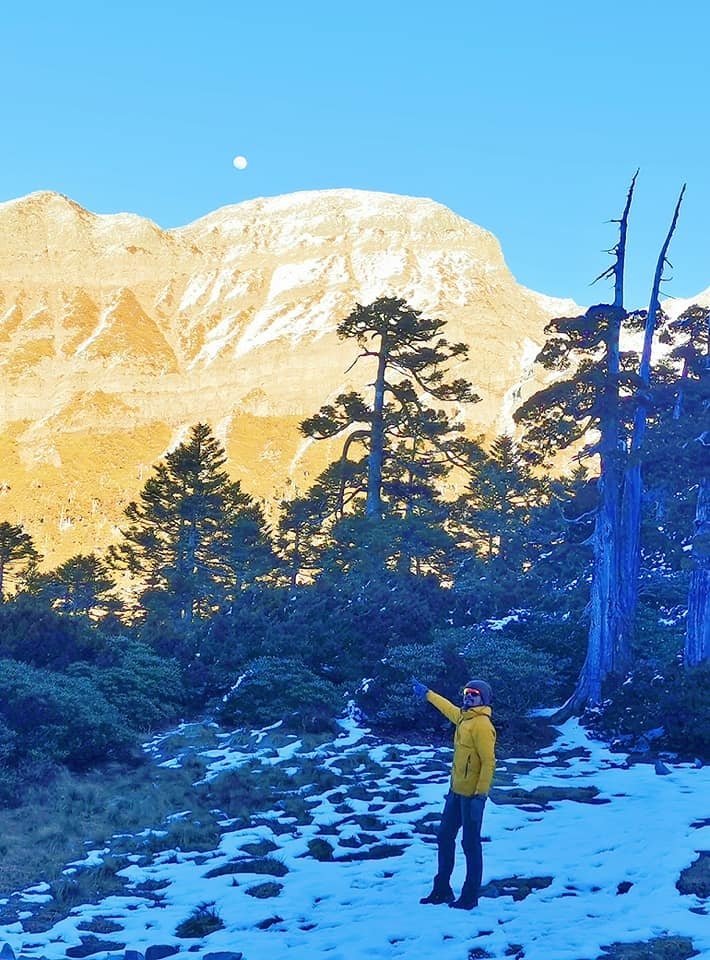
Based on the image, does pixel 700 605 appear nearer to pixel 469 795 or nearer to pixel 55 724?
pixel 469 795

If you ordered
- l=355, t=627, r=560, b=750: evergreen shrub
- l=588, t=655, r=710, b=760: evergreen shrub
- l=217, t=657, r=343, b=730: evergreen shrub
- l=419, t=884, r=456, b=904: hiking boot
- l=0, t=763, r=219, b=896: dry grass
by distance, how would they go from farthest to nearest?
l=217, t=657, r=343, b=730: evergreen shrub
l=355, t=627, r=560, b=750: evergreen shrub
l=588, t=655, r=710, b=760: evergreen shrub
l=0, t=763, r=219, b=896: dry grass
l=419, t=884, r=456, b=904: hiking boot

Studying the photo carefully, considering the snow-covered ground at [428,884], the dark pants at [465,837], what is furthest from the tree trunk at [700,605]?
the dark pants at [465,837]

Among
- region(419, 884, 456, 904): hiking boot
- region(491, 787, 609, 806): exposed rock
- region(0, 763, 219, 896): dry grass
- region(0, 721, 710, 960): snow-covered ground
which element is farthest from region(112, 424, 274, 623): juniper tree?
region(419, 884, 456, 904): hiking boot

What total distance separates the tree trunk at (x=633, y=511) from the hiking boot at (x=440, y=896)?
32.3 ft

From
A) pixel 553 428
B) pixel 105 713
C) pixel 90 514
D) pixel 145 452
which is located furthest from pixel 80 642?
pixel 145 452

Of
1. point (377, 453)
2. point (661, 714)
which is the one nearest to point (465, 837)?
point (661, 714)

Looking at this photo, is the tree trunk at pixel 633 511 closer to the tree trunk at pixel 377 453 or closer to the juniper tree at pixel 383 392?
the juniper tree at pixel 383 392

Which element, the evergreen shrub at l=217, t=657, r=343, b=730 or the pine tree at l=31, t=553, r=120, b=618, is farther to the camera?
the pine tree at l=31, t=553, r=120, b=618

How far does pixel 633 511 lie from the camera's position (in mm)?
18906

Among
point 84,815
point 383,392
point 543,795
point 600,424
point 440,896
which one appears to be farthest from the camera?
point 383,392

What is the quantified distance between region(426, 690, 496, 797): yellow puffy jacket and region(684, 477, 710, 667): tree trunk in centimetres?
1007

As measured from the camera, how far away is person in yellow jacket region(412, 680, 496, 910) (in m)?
6.60

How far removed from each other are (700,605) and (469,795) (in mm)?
10746

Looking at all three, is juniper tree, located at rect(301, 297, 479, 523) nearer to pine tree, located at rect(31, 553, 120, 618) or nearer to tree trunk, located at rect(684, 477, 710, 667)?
tree trunk, located at rect(684, 477, 710, 667)
